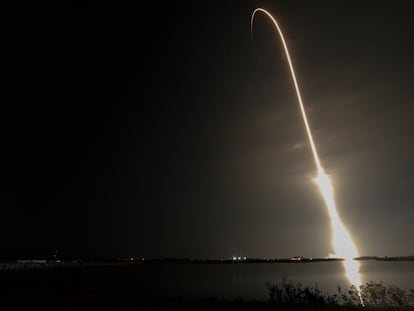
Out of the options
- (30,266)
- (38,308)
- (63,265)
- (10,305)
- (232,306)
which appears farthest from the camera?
(63,265)

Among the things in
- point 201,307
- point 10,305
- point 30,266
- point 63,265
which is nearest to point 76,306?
point 10,305

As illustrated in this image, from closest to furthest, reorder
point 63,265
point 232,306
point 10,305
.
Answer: point 10,305
point 232,306
point 63,265

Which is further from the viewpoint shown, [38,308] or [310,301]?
[310,301]

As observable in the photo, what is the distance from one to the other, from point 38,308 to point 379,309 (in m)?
18.4

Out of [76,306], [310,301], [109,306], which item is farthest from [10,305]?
[310,301]

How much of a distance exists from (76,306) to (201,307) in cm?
696

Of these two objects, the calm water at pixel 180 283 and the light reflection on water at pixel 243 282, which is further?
the light reflection on water at pixel 243 282

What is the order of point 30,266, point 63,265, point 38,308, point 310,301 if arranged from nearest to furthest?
point 38,308 → point 310,301 → point 30,266 → point 63,265

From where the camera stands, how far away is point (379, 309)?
1905cm

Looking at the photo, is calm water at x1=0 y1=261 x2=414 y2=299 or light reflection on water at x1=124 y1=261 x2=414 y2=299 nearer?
calm water at x1=0 y1=261 x2=414 y2=299

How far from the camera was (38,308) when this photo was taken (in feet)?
58.5

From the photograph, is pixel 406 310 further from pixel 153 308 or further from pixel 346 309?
pixel 153 308

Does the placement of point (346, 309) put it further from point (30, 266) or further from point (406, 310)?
point (30, 266)

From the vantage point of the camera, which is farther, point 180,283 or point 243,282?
point 243,282
